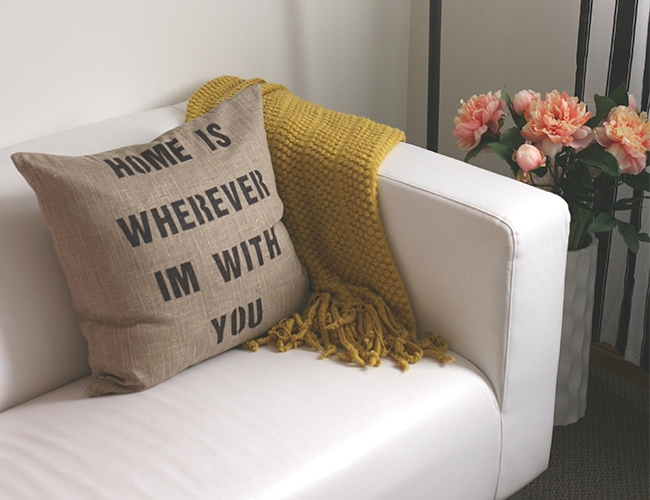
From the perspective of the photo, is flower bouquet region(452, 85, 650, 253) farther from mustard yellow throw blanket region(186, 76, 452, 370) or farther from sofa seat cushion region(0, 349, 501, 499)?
sofa seat cushion region(0, 349, 501, 499)

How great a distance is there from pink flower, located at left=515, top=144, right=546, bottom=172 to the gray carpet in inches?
24.3

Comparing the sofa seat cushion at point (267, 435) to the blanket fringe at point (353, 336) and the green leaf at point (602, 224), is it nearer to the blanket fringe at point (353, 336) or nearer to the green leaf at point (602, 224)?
the blanket fringe at point (353, 336)

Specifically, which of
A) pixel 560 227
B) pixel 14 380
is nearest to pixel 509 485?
pixel 560 227

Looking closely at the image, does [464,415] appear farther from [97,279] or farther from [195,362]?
[97,279]

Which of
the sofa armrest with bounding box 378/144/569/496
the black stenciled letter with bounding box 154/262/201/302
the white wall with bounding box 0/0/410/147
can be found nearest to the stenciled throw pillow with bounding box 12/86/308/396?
the black stenciled letter with bounding box 154/262/201/302

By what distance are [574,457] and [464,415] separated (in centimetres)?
52

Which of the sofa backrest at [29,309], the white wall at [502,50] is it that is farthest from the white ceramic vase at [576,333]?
the sofa backrest at [29,309]

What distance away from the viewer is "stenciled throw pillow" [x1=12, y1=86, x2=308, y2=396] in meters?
1.10

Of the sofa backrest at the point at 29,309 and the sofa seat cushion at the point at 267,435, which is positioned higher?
the sofa backrest at the point at 29,309

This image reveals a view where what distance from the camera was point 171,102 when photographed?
5.32ft

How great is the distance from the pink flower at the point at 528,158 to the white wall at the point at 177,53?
684 millimetres

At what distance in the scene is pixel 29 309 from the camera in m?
1.20

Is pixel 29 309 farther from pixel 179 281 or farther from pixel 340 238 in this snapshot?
pixel 340 238

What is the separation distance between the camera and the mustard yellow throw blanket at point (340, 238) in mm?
1244
